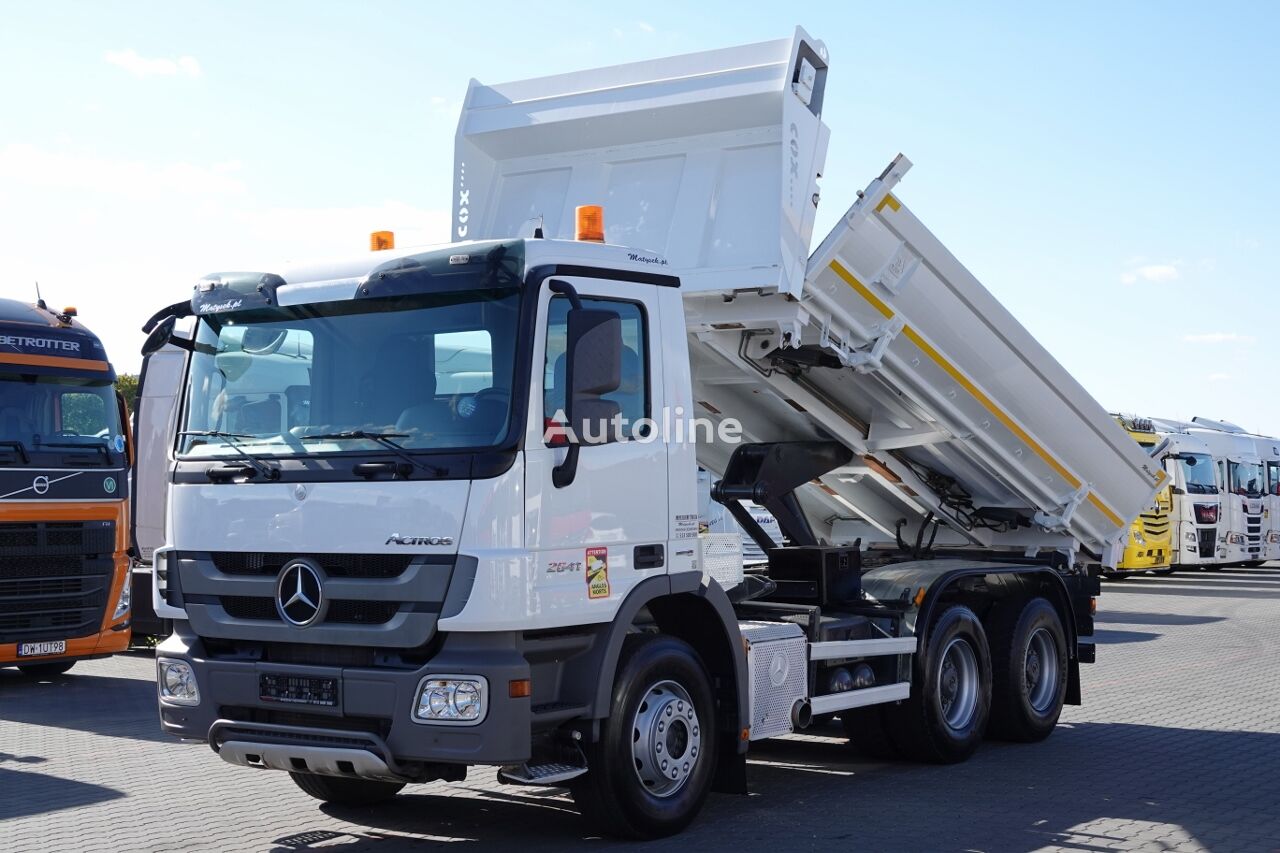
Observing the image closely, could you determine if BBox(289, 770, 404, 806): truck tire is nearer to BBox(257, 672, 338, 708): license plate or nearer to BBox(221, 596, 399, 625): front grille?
BBox(257, 672, 338, 708): license plate

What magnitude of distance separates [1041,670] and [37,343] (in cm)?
885

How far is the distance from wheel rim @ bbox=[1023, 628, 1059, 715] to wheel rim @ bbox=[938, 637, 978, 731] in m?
0.70

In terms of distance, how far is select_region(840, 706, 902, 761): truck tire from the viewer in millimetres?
8961

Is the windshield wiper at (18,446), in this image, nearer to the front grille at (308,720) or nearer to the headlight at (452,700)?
the front grille at (308,720)

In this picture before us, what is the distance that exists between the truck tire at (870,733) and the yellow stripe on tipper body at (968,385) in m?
2.08

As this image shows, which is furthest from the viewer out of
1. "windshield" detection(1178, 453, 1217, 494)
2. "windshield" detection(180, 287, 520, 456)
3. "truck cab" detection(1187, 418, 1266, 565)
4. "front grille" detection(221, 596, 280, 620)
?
"truck cab" detection(1187, 418, 1266, 565)

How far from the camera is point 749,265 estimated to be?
25.5ft

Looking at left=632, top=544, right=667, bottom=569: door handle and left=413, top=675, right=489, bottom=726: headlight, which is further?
left=632, top=544, right=667, bottom=569: door handle

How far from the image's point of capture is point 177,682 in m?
6.62

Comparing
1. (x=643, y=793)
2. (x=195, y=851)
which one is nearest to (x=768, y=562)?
(x=643, y=793)

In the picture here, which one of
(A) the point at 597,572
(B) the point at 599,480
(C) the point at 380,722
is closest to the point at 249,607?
(C) the point at 380,722

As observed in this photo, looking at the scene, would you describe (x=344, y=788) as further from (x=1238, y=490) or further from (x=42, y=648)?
(x=1238, y=490)

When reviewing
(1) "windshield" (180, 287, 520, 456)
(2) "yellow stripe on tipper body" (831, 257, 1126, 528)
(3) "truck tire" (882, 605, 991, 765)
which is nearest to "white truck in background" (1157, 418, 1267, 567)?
(2) "yellow stripe on tipper body" (831, 257, 1126, 528)

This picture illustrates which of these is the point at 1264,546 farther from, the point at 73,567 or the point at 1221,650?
the point at 73,567
